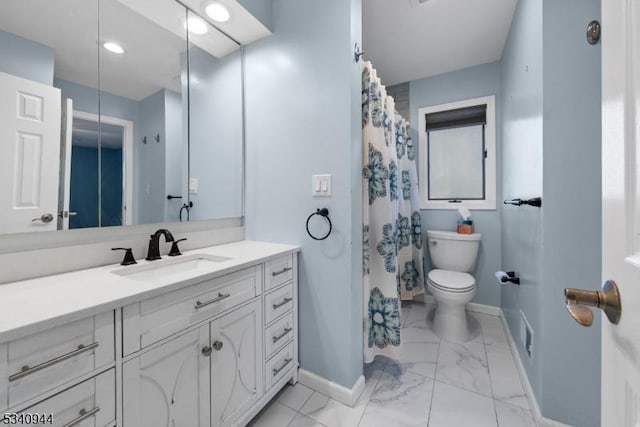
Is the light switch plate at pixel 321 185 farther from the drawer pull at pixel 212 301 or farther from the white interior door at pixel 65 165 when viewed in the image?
the white interior door at pixel 65 165

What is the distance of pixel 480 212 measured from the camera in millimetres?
2496

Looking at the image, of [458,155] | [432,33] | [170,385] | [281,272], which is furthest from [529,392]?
[432,33]

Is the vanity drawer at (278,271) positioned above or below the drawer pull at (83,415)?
above

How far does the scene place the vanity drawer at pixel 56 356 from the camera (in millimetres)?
587

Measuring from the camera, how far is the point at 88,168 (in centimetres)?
114

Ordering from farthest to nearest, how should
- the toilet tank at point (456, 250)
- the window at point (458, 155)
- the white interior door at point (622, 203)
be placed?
the window at point (458, 155) → the toilet tank at point (456, 250) → the white interior door at point (622, 203)

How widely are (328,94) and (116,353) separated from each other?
1379 mm

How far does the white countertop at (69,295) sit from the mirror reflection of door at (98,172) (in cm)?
24

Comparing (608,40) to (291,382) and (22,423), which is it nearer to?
(22,423)

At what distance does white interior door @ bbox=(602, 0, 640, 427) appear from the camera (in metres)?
0.40

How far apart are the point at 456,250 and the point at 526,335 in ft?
3.19

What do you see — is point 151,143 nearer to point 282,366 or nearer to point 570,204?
point 282,366

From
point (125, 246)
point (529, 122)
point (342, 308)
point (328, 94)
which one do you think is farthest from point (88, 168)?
point (529, 122)

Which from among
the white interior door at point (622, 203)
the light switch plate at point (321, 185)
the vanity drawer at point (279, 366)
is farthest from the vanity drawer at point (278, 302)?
the white interior door at point (622, 203)
